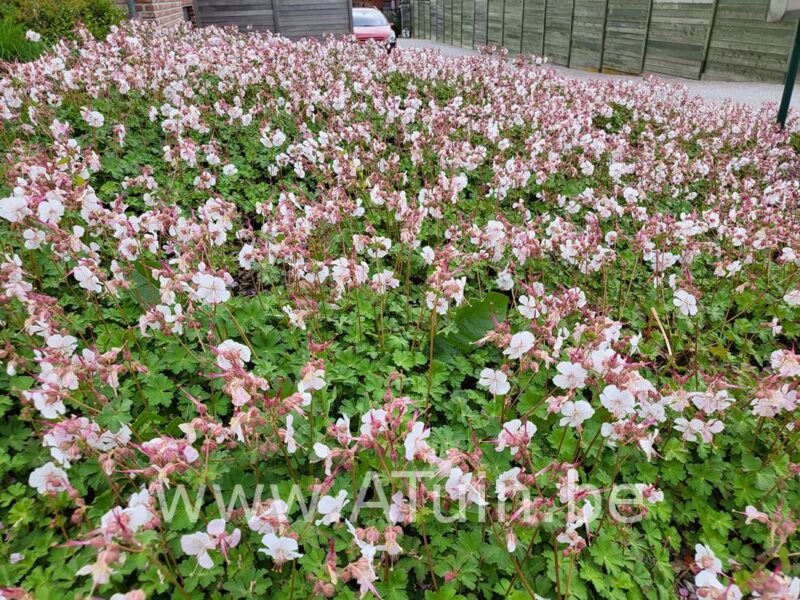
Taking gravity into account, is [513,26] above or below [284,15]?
below

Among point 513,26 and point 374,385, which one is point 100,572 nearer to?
point 374,385

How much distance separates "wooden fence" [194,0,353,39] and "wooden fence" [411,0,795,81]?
340 inches

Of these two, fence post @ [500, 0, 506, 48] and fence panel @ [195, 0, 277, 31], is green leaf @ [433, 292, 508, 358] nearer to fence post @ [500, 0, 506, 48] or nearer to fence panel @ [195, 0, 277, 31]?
fence panel @ [195, 0, 277, 31]

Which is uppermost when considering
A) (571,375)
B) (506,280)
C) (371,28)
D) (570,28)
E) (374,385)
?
(371,28)

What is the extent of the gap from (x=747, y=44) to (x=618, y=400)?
1572 centimetres

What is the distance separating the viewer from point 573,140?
16.8 ft

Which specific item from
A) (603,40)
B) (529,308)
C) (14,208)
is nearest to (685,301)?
(529,308)

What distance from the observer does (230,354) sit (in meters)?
1.83

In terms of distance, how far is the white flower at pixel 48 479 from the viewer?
1708 mm

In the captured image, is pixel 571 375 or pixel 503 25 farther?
pixel 503 25

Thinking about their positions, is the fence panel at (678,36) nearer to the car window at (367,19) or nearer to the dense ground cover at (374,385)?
the car window at (367,19)

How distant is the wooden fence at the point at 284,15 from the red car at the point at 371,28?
436 millimetres

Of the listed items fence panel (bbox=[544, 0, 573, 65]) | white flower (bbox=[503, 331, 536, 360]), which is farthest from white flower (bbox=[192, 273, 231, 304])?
fence panel (bbox=[544, 0, 573, 65])

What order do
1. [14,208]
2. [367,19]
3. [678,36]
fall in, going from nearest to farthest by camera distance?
[14,208] → [678,36] → [367,19]
